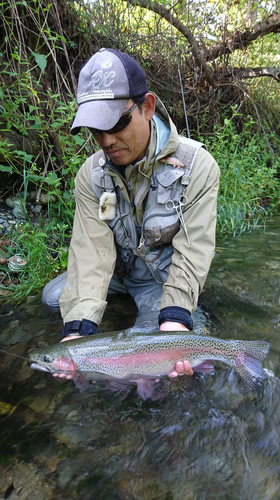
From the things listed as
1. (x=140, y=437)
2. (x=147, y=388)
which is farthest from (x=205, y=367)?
(x=140, y=437)

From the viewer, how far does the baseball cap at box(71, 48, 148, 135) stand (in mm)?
1877

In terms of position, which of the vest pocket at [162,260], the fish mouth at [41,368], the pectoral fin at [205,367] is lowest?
the fish mouth at [41,368]

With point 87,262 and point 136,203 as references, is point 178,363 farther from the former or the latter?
point 136,203

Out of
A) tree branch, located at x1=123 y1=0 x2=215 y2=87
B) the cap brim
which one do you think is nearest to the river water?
the cap brim

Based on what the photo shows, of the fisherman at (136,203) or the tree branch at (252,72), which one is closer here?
the fisherman at (136,203)

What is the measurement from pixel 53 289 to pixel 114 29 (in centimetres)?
458

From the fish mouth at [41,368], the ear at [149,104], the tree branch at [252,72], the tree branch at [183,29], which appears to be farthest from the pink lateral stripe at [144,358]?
the tree branch at [252,72]

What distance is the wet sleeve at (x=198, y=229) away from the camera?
2.28 meters

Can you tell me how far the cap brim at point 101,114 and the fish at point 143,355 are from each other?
1168mm

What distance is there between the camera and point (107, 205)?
2.47m

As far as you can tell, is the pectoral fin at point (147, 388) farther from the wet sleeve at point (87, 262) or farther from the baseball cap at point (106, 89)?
the baseball cap at point (106, 89)

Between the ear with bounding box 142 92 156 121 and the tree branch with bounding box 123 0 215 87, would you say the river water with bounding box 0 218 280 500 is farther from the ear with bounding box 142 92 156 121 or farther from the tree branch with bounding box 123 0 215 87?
the tree branch with bounding box 123 0 215 87

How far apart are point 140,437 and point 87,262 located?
3.64 feet

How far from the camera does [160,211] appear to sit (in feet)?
8.02
